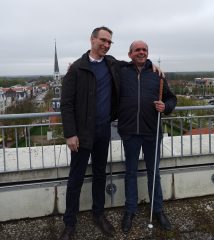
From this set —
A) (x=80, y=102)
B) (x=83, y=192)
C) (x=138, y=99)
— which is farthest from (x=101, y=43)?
(x=83, y=192)

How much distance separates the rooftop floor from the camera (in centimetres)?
385

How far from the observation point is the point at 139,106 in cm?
373

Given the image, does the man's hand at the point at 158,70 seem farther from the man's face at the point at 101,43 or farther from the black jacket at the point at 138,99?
the man's face at the point at 101,43

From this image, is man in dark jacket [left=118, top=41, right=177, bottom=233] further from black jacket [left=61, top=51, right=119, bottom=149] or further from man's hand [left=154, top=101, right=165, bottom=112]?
black jacket [left=61, top=51, right=119, bottom=149]

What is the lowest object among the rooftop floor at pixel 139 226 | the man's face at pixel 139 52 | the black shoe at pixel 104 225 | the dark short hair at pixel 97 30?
the rooftop floor at pixel 139 226

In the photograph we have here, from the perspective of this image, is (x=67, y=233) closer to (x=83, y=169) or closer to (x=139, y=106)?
(x=83, y=169)

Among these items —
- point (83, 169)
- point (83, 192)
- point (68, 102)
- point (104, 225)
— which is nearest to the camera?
point (68, 102)

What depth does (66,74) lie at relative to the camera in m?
3.38

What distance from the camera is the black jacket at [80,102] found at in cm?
336

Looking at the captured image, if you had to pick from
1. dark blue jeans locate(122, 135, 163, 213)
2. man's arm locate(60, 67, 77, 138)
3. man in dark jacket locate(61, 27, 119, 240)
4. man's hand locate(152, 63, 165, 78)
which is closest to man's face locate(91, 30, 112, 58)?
man in dark jacket locate(61, 27, 119, 240)

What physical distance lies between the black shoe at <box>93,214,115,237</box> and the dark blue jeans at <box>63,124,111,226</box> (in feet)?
1.21

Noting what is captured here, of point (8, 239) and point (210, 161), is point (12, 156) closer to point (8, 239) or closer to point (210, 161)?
point (8, 239)

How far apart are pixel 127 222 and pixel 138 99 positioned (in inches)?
58.6

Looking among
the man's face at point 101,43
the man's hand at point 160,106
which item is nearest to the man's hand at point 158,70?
the man's hand at point 160,106
